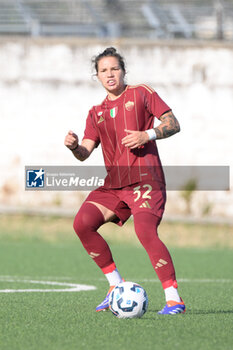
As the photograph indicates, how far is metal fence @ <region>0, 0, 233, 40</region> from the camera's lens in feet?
67.1

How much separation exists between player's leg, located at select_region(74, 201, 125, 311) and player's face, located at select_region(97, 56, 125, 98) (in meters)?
0.95

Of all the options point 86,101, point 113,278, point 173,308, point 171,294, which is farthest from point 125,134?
point 86,101

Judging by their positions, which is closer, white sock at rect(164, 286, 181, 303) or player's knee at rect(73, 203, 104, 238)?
white sock at rect(164, 286, 181, 303)

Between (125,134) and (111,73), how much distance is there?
19.6 inches

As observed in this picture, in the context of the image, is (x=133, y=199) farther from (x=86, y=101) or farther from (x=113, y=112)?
(x=86, y=101)

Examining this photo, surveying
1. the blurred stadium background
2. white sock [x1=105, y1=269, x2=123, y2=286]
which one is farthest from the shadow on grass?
the blurred stadium background

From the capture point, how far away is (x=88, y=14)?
20.8 meters

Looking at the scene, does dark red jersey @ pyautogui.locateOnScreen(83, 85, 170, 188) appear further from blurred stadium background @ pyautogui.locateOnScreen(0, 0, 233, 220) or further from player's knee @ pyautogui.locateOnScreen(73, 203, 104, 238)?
blurred stadium background @ pyautogui.locateOnScreen(0, 0, 233, 220)

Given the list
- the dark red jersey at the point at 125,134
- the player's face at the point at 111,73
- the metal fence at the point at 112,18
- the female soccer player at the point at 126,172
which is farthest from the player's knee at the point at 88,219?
the metal fence at the point at 112,18

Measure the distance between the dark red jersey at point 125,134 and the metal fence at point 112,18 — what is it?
44.7 feet

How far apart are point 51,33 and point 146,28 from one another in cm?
245

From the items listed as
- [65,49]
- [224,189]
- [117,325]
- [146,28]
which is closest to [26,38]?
[65,49]

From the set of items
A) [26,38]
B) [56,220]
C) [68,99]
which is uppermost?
[26,38]

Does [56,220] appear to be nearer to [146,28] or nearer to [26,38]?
[26,38]
